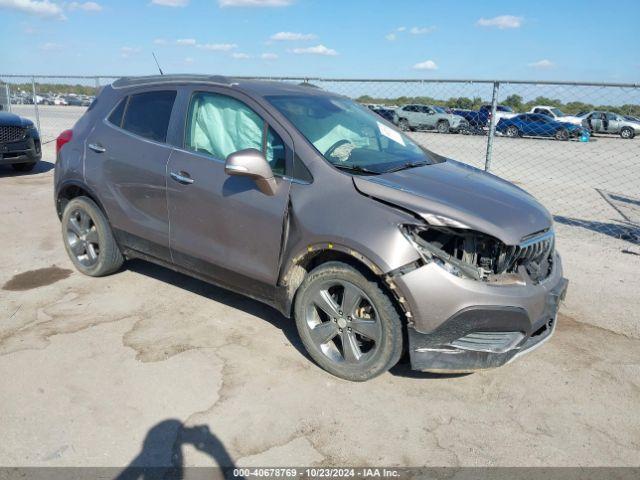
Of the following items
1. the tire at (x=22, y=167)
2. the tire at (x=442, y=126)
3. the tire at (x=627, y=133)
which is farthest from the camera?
the tire at (x=627, y=133)

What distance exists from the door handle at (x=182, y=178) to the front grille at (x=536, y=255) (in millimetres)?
2292

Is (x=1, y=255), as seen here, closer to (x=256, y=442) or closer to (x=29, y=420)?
(x=29, y=420)

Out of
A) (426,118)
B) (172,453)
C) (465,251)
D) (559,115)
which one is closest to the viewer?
(172,453)

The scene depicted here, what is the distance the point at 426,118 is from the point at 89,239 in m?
24.7

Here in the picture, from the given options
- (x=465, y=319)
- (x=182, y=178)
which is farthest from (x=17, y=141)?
(x=465, y=319)

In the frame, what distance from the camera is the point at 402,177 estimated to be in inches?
135

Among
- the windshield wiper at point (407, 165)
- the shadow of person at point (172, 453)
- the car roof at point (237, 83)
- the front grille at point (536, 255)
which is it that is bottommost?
the shadow of person at point (172, 453)

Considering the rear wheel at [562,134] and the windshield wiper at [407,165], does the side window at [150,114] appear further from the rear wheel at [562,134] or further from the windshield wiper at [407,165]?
the rear wheel at [562,134]

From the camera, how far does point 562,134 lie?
25359mm

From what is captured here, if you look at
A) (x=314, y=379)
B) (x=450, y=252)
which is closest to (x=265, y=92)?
(x=450, y=252)

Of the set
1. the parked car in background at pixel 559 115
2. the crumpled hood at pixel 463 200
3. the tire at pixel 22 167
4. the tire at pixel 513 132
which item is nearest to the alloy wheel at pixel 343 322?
the crumpled hood at pixel 463 200

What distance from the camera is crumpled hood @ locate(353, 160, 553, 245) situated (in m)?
3.04

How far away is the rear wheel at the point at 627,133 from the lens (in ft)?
93.4

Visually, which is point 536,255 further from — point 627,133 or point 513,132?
point 627,133
